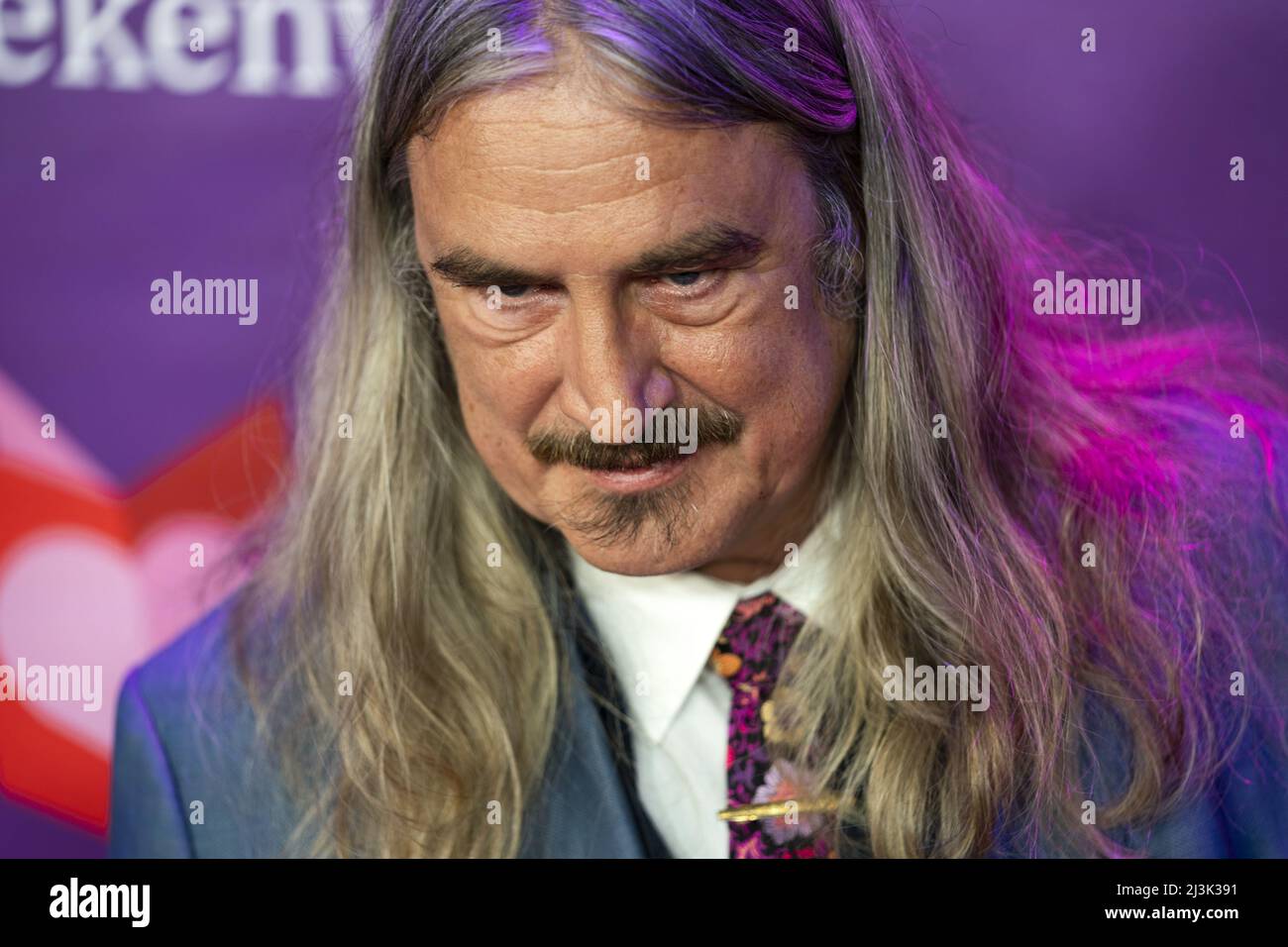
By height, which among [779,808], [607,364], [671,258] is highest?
[671,258]

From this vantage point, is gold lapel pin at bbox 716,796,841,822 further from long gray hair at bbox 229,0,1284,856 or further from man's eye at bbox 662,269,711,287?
man's eye at bbox 662,269,711,287

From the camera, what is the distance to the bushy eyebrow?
1364mm

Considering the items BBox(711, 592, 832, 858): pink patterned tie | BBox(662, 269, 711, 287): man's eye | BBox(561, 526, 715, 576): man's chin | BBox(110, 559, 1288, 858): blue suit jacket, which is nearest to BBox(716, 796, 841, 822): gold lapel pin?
BBox(711, 592, 832, 858): pink patterned tie

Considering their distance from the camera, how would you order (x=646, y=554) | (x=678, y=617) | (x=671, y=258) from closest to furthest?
1. (x=671, y=258)
2. (x=646, y=554)
3. (x=678, y=617)

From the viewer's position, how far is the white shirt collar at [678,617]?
1.60 metres

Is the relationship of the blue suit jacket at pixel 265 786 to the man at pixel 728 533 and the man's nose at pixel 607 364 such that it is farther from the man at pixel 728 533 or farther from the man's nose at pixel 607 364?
the man's nose at pixel 607 364

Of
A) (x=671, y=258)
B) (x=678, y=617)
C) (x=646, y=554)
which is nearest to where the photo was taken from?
(x=671, y=258)

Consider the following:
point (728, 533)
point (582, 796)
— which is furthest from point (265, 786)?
point (728, 533)

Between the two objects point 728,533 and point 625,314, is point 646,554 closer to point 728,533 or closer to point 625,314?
point 728,533

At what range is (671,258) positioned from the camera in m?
1.37

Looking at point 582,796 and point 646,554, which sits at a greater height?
point 646,554

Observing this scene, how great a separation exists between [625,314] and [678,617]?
405 millimetres

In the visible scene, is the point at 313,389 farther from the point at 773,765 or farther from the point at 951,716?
the point at 951,716
